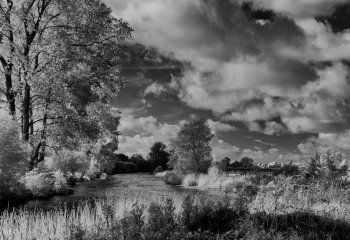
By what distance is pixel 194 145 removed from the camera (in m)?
56.8

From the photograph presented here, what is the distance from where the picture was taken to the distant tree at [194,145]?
55.2m

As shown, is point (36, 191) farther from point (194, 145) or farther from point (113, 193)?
point (194, 145)

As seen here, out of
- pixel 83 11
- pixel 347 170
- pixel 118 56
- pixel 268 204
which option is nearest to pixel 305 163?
pixel 347 170

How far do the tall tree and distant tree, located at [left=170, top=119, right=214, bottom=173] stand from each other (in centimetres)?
3109

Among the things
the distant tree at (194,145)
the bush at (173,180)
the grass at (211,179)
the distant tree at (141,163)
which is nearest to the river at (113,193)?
the grass at (211,179)

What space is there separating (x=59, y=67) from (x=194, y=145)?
3751cm

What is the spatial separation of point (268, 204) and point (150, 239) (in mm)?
7403

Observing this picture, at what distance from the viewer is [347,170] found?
2481 cm

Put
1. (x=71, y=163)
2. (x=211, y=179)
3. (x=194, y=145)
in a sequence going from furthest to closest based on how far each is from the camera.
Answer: (x=194, y=145) → (x=211, y=179) → (x=71, y=163)

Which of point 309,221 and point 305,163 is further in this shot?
point 305,163

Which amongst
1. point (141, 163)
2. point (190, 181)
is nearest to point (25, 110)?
point (190, 181)

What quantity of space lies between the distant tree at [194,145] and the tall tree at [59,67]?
3109cm

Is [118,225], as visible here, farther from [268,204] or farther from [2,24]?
[2,24]

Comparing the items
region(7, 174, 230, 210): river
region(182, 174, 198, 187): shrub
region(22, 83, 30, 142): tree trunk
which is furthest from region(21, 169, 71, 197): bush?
Answer: region(182, 174, 198, 187): shrub
